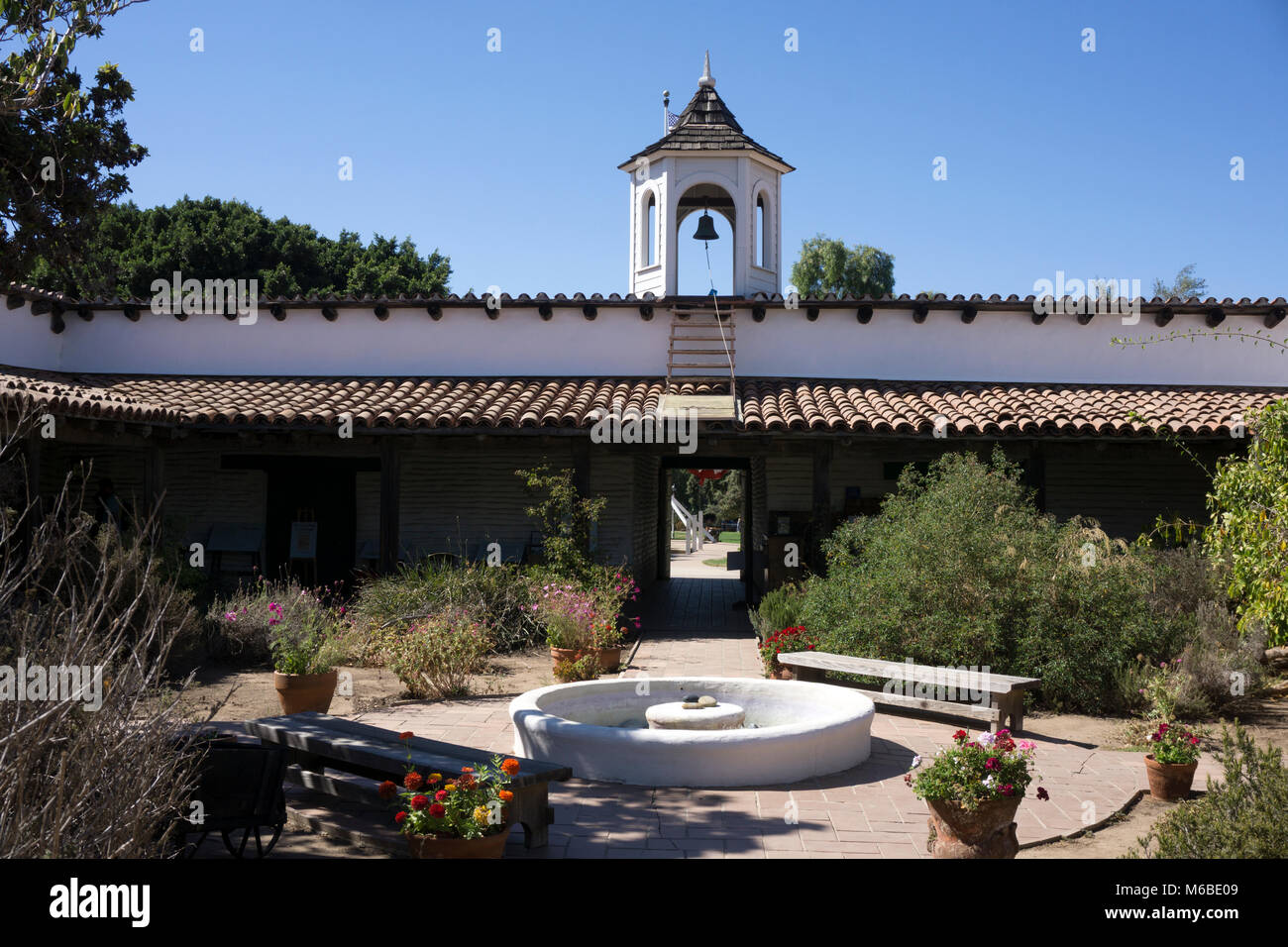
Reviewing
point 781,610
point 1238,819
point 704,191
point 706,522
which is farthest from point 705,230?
point 706,522

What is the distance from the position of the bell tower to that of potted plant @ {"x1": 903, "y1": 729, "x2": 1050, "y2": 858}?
12117mm

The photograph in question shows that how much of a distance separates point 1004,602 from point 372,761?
6309 millimetres

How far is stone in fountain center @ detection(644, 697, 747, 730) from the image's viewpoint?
7.30 metres

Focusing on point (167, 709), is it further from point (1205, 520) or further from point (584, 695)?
point (1205, 520)

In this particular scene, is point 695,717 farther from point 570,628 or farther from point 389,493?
point 389,493

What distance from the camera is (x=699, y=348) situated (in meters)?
16.3

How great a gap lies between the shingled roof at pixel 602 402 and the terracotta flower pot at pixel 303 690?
4.97 m

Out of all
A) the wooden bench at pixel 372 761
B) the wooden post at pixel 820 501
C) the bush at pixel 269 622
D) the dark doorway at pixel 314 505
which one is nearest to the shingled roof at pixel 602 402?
the wooden post at pixel 820 501

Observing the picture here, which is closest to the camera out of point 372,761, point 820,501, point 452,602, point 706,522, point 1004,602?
point 372,761

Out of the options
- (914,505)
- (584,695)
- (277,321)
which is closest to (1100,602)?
(914,505)

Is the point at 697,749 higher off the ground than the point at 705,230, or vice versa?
the point at 705,230

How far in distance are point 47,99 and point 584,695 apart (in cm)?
709

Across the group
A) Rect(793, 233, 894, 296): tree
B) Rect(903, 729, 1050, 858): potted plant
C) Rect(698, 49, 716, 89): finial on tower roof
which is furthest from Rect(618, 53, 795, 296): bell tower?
Rect(793, 233, 894, 296): tree

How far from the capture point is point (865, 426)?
1290 cm
